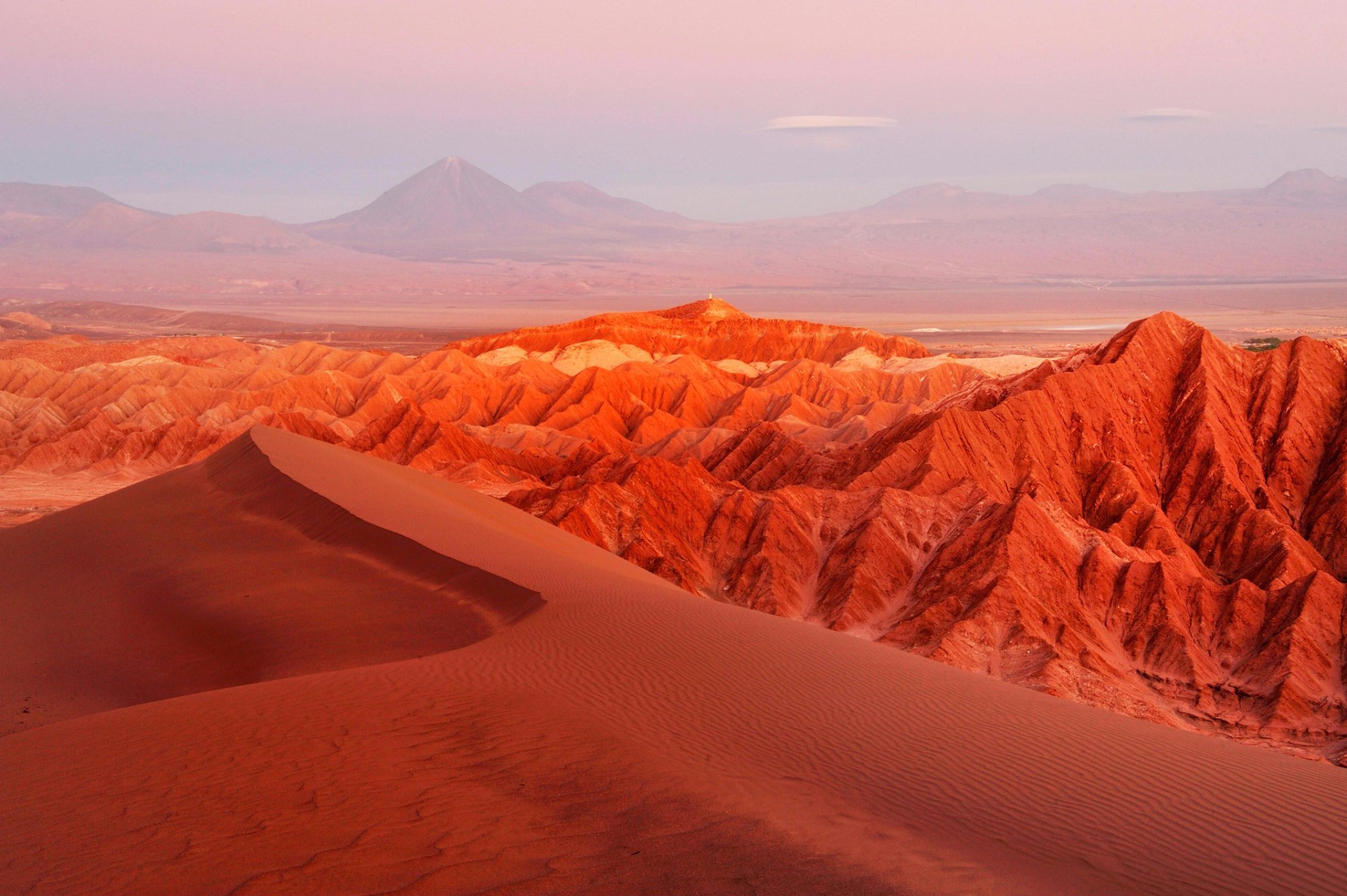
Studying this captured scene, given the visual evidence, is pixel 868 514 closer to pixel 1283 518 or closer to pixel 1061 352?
pixel 1283 518

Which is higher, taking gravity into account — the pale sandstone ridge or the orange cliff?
the pale sandstone ridge

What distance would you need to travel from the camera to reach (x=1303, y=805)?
1196 centimetres

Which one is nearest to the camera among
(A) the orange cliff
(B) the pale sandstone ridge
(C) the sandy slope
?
(B) the pale sandstone ridge

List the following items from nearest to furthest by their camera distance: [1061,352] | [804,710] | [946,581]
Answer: [804,710]
[946,581]
[1061,352]

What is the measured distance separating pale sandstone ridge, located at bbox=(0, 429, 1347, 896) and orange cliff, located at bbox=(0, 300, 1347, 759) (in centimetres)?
1392

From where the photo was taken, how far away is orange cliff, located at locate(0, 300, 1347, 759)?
97.0 feet

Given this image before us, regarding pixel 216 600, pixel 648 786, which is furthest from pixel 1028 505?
pixel 648 786

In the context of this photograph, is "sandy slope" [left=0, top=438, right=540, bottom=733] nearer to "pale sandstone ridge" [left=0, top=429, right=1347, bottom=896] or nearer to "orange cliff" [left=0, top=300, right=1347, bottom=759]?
"pale sandstone ridge" [left=0, top=429, right=1347, bottom=896]

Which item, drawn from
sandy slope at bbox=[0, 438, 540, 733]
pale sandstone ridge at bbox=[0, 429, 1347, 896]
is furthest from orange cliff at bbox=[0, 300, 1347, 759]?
pale sandstone ridge at bbox=[0, 429, 1347, 896]

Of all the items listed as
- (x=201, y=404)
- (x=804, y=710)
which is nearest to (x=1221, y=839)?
(x=804, y=710)

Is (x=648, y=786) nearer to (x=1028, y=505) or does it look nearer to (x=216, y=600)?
(x=216, y=600)

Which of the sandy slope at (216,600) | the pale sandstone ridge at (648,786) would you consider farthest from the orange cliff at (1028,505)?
the pale sandstone ridge at (648,786)

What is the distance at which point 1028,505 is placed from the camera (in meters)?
34.0

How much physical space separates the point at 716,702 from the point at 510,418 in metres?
60.0
